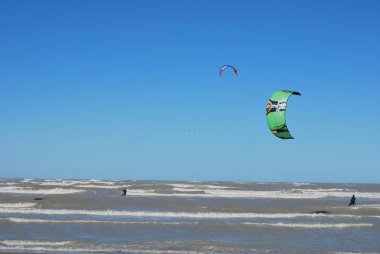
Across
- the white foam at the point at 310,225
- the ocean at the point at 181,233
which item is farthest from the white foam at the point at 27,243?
the white foam at the point at 310,225

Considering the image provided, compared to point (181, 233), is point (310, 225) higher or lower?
higher

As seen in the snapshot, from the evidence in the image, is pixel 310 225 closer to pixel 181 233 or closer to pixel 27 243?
pixel 181 233

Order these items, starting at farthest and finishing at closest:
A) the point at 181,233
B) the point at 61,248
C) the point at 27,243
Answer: the point at 181,233
the point at 27,243
the point at 61,248

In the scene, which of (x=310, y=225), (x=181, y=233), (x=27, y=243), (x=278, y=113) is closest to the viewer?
(x=278, y=113)

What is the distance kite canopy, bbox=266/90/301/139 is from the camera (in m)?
13.2

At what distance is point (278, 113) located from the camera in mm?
13500

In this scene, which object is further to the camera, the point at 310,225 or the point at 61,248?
the point at 310,225

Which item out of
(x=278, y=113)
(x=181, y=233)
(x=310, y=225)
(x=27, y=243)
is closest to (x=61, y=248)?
(x=27, y=243)

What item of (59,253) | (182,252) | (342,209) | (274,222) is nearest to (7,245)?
(59,253)

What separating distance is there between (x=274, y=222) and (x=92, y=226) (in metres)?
7.48

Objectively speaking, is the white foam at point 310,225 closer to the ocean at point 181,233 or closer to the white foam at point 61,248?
the ocean at point 181,233

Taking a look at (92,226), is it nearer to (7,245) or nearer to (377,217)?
(7,245)

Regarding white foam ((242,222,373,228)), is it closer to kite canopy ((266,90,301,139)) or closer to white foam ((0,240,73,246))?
kite canopy ((266,90,301,139))

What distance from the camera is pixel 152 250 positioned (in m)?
13.1
